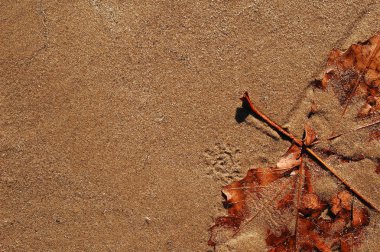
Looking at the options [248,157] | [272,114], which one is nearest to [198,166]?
[248,157]

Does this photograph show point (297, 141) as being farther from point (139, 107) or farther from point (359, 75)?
point (139, 107)

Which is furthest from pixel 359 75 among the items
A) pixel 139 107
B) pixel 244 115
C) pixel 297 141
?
pixel 139 107

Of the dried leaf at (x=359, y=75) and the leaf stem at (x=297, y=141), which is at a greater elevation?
the dried leaf at (x=359, y=75)

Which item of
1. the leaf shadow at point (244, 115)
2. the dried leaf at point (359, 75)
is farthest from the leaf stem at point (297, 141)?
the dried leaf at point (359, 75)

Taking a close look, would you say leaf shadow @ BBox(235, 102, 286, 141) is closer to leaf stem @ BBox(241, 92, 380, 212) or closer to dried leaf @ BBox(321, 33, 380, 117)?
leaf stem @ BBox(241, 92, 380, 212)

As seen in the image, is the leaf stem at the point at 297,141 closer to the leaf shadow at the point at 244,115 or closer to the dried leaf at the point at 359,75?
the leaf shadow at the point at 244,115

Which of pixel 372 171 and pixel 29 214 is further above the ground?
pixel 372 171

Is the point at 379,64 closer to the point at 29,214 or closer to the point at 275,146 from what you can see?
the point at 275,146

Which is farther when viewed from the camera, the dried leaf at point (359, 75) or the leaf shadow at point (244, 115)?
the leaf shadow at point (244, 115)
